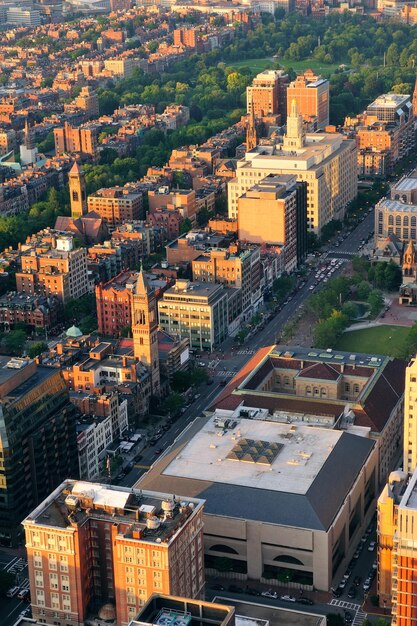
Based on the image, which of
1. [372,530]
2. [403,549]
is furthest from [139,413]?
[403,549]

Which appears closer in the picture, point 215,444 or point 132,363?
point 215,444

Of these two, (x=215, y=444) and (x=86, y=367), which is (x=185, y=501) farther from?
(x=86, y=367)

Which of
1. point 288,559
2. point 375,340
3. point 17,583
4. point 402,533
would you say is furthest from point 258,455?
point 375,340

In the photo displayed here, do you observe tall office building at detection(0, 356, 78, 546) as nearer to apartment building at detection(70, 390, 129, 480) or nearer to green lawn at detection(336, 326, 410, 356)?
apartment building at detection(70, 390, 129, 480)

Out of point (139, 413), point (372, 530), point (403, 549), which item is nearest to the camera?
point (403, 549)

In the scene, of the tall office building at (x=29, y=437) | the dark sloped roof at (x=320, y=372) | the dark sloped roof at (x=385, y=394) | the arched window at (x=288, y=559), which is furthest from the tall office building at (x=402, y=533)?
the tall office building at (x=29, y=437)

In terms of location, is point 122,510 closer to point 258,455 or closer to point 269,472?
point 269,472

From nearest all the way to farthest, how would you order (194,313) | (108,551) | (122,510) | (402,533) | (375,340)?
(402,533), (122,510), (108,551), (194,313), (375,340)

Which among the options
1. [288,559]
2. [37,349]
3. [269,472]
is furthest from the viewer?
[37,349]
